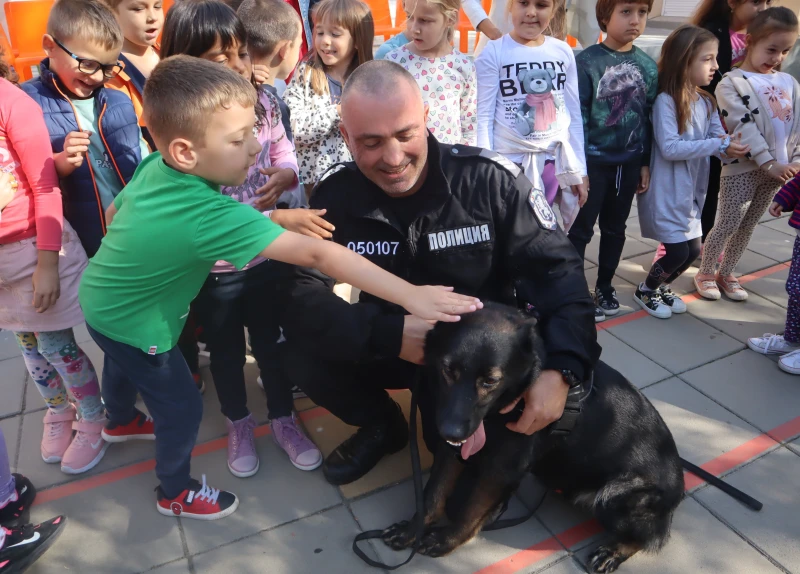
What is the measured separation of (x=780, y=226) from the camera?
18.4 ft

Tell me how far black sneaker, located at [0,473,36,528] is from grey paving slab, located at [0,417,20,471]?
0.30 m

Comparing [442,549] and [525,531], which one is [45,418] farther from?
[525,531]

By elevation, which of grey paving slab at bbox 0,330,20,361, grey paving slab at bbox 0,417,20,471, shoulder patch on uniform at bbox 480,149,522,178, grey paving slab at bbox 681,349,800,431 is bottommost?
grey paving slab at bbox 0,330,20,361

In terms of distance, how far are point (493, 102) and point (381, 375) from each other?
6.63ft

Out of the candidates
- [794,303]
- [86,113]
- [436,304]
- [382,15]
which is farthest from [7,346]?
[382,15]

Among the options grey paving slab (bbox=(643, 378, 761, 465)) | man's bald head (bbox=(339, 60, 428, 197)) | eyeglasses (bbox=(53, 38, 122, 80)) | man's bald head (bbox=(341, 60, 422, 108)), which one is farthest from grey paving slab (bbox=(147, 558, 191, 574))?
grey paving slab (bbox=(643, 378, 761, 465))

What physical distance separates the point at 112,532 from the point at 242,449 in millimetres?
654

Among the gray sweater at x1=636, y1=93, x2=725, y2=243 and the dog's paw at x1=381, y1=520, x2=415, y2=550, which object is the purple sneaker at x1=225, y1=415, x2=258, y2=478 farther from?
the gray sweater at x1=636, y1=93, x2=725, y2=243

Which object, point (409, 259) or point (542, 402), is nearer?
point (542, 402)

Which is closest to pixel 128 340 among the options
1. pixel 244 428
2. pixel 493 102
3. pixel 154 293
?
pixel 154 293

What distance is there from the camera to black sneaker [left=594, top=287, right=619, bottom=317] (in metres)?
4.25

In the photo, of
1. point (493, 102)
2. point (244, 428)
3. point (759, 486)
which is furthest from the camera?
point (493, 102)

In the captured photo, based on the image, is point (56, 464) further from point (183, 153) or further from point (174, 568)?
point (183, 153)

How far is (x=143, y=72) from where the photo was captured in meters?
3.08
